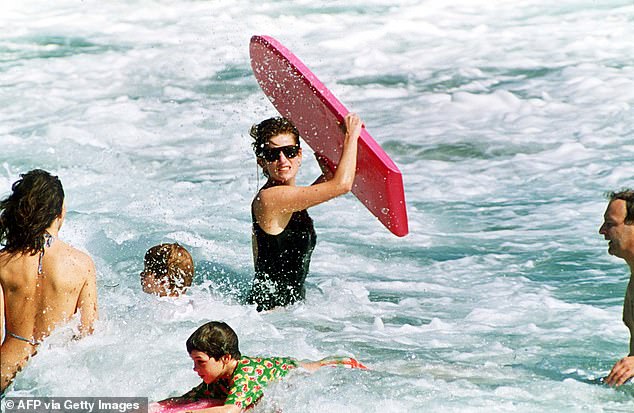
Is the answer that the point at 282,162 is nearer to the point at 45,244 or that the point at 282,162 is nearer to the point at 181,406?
the point at 45,244

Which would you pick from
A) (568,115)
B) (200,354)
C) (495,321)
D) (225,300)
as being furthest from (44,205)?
(568,115)

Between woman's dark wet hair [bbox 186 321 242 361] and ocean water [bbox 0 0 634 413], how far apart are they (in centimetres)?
33

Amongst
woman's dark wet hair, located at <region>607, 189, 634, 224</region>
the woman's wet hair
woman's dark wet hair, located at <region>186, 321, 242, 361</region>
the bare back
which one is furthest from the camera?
the woman's wet hair

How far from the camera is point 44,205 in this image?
4730 millimetres

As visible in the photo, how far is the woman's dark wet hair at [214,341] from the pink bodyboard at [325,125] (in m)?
1.46

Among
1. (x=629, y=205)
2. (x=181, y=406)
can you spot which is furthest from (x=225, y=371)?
(x=629, y=205)

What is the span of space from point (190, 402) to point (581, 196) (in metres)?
5.09

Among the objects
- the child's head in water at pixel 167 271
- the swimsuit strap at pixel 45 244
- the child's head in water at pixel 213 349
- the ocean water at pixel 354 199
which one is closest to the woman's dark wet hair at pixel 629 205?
the ocean water at pixel 354 199

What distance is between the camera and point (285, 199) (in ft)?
17.5

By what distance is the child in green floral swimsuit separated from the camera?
174 inches

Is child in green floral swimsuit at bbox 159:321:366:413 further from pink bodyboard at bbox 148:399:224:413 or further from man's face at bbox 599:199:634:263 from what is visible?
man's face at bbox 599:199:634:263

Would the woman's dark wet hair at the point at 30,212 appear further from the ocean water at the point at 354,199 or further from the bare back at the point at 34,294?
the ocean water at the point at 354,199

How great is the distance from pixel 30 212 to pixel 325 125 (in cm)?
183

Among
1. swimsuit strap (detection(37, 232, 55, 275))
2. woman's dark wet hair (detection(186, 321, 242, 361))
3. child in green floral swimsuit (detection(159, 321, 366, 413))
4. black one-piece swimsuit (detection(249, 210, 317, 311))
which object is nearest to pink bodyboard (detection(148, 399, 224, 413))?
child in green floral swimsuit (detection(159, 321, 366, 413))
